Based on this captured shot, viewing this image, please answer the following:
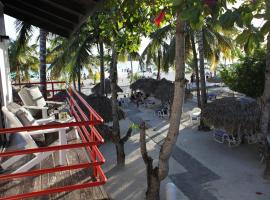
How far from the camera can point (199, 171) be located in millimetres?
11734

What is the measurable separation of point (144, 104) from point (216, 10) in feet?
78.0

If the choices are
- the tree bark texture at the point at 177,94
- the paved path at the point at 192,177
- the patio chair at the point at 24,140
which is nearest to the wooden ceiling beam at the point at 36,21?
the patio chair at the point at 24,140

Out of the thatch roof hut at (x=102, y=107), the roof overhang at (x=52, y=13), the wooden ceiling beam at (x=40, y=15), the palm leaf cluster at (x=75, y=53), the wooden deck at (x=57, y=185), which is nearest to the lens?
the wooden deck at (x=57, y=185)

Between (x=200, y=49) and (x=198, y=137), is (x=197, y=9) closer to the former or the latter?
(x=198, y=137)

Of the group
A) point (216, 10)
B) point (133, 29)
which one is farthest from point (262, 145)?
point (216, 10)

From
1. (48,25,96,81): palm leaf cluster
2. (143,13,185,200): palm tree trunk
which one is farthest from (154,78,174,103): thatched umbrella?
(143,13,185,200): palm tree trunk

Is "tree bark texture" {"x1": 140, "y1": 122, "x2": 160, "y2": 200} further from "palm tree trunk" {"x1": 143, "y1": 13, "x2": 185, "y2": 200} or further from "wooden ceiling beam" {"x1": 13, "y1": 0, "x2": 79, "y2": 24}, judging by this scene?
"wooden ceiling beam" {"x1": 13, "y1": 0, "x2": 79, "y2": 24}

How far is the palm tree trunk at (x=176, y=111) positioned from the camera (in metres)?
6.40

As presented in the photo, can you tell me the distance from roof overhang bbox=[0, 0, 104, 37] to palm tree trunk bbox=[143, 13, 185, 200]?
194 cm

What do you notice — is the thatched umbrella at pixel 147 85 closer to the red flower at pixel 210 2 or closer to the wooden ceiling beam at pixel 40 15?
the wooden ceiling beam at pixel 40 15

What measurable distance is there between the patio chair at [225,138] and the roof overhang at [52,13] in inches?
359

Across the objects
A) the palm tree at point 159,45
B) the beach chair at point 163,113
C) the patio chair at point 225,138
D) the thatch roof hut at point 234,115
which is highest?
the palm tree at point 159,45

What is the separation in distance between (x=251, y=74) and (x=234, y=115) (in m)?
5.75

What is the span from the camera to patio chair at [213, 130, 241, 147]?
14.4m
